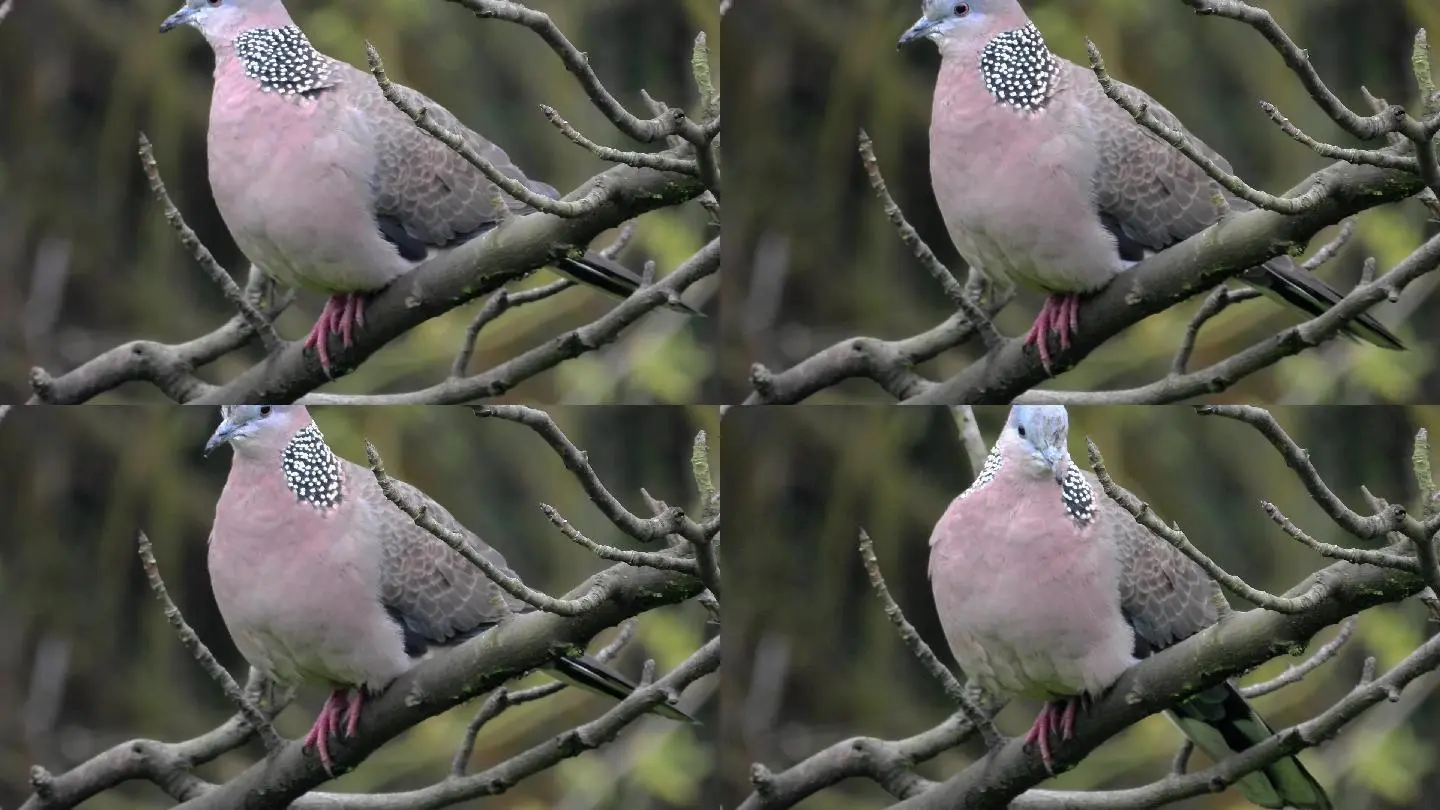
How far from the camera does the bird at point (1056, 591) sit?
117 inches

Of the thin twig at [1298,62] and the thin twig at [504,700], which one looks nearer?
the thin twig at [1298,62]

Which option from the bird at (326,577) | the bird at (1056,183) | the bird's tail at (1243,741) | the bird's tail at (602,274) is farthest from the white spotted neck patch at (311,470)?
the bird's tail at (1243,741)

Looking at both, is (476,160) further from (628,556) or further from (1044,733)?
(1044,733)

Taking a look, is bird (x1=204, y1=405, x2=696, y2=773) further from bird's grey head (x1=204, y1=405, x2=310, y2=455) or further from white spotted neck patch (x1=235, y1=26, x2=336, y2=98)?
white spotted neck patch (x1=235, y1=26, x2=336, y2=98)

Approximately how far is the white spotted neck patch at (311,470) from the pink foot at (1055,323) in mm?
1353

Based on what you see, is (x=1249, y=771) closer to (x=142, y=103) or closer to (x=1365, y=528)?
(x=1365, y=528)

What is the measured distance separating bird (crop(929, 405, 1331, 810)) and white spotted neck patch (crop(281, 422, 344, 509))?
1160mm

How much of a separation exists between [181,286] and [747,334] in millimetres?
1142

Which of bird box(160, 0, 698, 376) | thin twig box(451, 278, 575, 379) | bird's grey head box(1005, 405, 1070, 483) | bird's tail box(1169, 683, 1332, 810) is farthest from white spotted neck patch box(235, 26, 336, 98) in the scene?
bird's tail box(1169, 683, 1332, 810)

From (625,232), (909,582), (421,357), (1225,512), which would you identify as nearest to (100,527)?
(421,357)

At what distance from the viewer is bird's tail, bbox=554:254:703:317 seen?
3.19m

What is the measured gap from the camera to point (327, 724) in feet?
10.3

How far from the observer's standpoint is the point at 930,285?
3.33 metres

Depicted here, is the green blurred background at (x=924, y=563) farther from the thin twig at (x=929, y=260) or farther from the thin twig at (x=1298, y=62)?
the thin twig at (x=1298, y=62)
